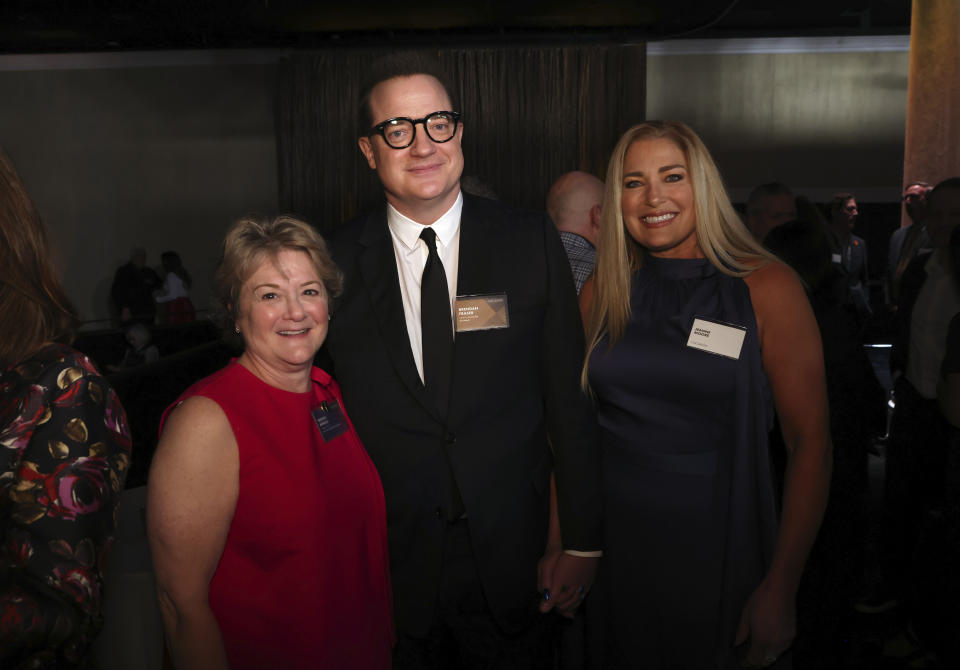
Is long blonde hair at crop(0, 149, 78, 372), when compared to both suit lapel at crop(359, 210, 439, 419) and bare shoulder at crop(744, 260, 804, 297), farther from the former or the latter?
bare shoulder at crop(744, 260, 804, 297)

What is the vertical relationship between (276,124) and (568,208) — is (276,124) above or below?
above

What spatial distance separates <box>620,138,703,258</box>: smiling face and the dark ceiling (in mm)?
7145

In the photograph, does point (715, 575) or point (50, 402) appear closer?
point (50, 402)

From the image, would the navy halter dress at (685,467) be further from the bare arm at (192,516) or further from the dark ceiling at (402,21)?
the dark ceiling at (402,21)

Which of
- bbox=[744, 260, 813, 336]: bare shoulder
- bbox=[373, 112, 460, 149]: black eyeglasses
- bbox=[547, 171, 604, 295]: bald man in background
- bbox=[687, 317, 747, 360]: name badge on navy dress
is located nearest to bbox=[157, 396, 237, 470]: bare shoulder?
bbox=[373, 112, 460, 149]: black eyeglasses

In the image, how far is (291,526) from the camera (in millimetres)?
1356

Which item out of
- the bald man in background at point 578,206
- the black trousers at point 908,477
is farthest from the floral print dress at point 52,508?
the black trousers at point 908,477

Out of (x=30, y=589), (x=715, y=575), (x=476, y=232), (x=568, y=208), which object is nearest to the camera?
(x=30, y=589)

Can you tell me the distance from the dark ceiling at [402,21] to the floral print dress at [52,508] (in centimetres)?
759

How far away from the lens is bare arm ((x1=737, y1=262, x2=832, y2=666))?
162 cm

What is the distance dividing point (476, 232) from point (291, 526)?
0.67 meters

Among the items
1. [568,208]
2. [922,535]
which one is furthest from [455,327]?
[922,535]

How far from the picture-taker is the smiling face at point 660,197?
1.71 m

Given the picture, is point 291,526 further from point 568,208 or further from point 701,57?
point 701,57
